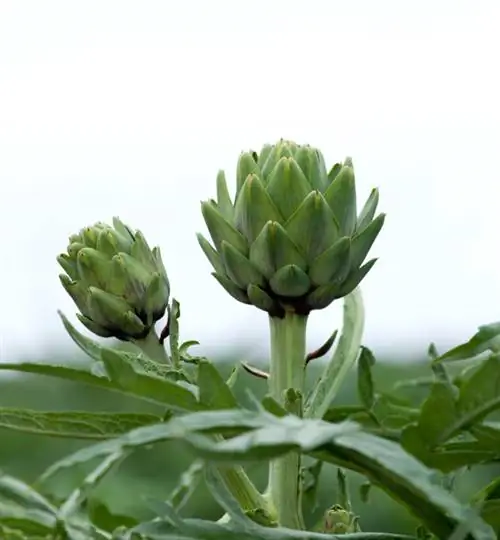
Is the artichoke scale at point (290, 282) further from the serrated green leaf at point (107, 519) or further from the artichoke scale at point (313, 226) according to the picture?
the serrated green leaf at point (107, 519)

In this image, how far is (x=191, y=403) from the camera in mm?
465

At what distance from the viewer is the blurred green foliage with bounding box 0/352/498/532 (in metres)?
2.51

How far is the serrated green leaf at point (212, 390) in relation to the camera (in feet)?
1.50

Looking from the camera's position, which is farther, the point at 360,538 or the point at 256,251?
the point at 256,251

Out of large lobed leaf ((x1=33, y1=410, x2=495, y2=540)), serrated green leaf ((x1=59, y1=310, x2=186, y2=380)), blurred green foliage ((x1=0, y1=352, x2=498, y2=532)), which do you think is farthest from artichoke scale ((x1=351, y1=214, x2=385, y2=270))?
blurred green foliage ((x1=0, y1=352, x2=498, y2=532))

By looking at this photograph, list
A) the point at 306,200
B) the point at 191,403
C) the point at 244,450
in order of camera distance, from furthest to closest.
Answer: the point at 306,200 < the point at 191,403 < the point at 244,450

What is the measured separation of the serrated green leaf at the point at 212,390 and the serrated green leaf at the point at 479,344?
0.35 ft

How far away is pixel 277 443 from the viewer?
14.4 inches

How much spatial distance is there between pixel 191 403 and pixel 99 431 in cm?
7

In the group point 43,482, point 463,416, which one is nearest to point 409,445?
point 463,416

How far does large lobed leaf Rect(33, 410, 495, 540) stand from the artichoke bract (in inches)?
7.5

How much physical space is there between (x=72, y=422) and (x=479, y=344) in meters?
0.18

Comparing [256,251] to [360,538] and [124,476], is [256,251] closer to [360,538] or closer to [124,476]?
[360,538]

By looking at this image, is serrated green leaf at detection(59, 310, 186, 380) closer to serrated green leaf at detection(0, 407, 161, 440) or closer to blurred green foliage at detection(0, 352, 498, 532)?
serrated green leaf at detection(0, 407, 161, 440)
